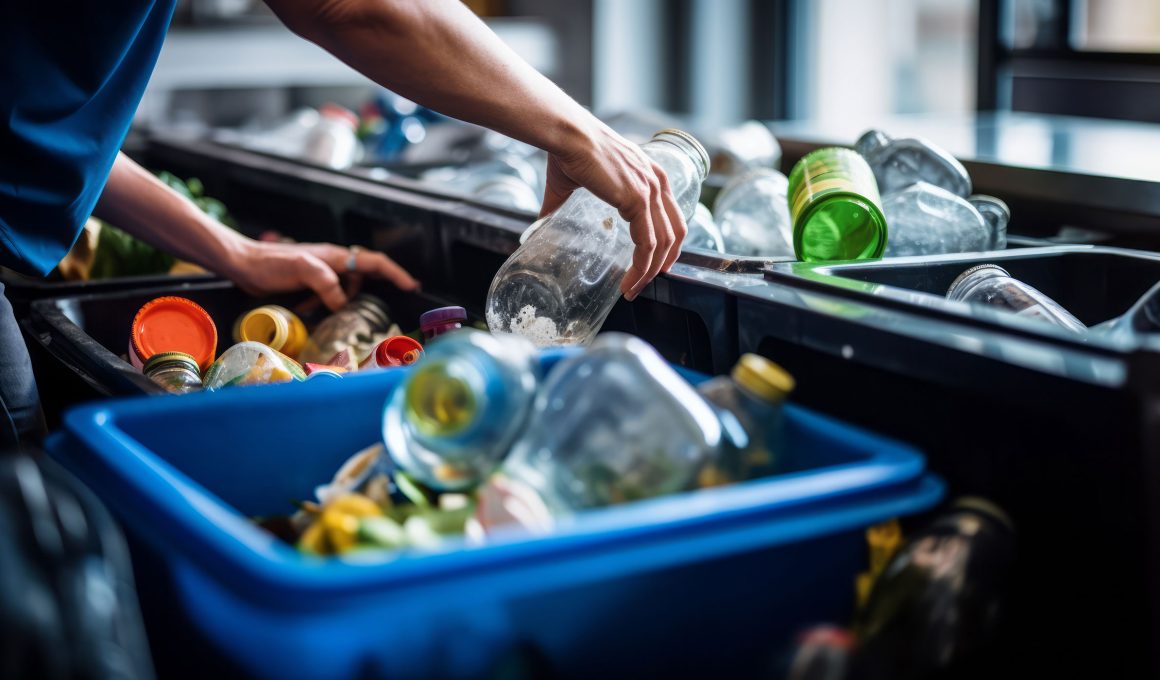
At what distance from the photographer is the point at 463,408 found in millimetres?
831

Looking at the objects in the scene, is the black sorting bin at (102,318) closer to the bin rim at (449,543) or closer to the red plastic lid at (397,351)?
the red plastic lid at (397,351)

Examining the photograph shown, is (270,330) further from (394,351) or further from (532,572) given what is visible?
(532,572)

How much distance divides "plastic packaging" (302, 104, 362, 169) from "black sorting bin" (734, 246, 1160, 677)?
173 cm

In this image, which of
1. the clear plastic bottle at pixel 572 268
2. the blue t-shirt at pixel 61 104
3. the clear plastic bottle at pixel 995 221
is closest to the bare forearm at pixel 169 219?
the blue t-shirt at pixel 61 104

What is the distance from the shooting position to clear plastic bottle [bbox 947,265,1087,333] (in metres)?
1.11

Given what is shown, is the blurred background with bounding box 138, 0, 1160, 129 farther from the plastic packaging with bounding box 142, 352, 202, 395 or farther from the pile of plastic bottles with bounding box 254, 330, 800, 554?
the pile of plastic bottles with bounding box 254, 330, 800, 554

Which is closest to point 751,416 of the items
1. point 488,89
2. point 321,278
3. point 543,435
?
point 543,435

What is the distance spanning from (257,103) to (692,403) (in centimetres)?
411

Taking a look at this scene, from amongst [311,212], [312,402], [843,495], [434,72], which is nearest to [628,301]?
[434,72]

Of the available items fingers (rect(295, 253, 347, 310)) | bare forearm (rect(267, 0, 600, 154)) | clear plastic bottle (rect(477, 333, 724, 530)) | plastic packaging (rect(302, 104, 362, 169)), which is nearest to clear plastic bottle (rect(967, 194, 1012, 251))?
bare forearm (rect(267, 0, 600, 154))

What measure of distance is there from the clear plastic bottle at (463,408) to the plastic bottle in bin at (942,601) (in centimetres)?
28

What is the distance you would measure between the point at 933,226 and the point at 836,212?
185 millimetres

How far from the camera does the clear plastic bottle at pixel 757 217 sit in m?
1.51

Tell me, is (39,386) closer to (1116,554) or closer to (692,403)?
(692,403)
